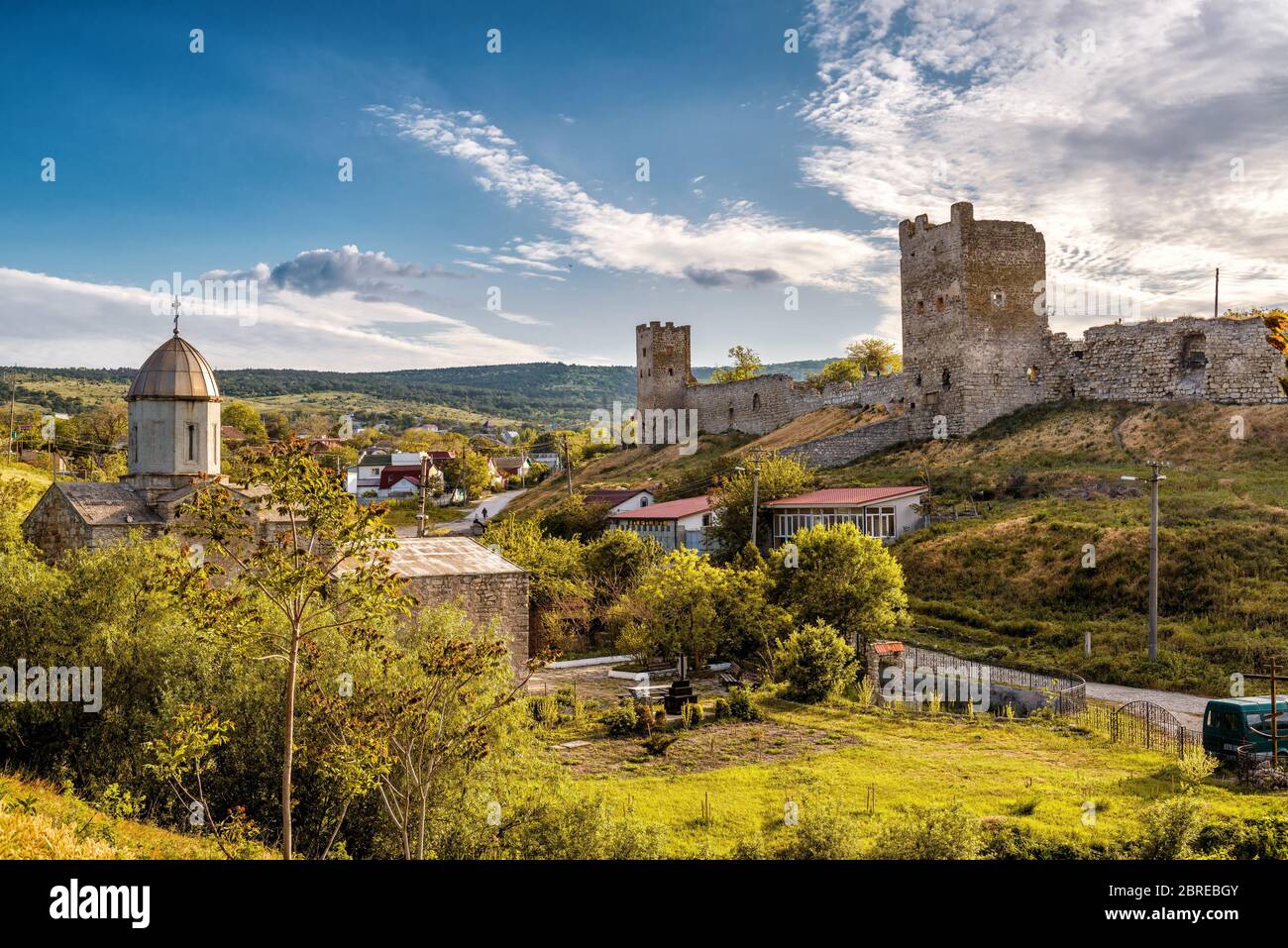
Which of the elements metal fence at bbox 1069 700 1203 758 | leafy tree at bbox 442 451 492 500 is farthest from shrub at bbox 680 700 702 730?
leafy tree at bbox 442 451 492 500

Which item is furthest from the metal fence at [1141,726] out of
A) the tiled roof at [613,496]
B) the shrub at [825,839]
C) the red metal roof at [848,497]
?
the tiled roof at [613,496]

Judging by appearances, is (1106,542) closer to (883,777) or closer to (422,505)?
(883,777)

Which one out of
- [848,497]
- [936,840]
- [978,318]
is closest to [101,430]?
[848,497]

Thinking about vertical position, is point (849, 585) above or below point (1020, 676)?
above

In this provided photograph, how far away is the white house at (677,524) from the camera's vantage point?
139 ft

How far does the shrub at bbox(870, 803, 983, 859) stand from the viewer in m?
9.99

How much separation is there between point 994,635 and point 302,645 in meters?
22.8

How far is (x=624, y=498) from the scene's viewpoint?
5172cm

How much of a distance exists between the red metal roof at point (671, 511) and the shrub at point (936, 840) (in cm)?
3159

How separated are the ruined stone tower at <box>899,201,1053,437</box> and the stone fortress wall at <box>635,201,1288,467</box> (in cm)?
6

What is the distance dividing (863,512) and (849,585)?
12.5 meters

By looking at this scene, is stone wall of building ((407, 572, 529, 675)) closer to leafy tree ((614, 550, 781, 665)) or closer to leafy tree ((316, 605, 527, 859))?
leafy tree ((614, 550, 781, 665))
